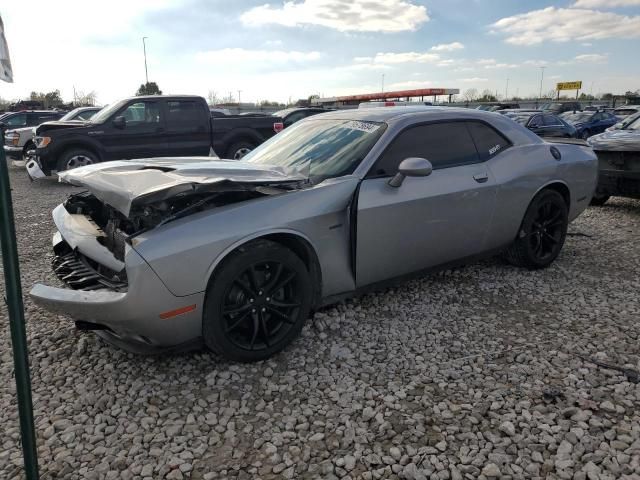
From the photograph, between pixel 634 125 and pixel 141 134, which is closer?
pixel 634 125

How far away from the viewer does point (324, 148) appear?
12.3 feet

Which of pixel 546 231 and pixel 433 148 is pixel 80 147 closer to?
pixel 433 148

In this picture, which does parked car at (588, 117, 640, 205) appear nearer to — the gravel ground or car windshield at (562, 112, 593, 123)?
the gravel ground

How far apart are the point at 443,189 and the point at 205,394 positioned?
7.41ft

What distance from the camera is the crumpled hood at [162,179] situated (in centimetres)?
281

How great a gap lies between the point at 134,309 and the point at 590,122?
69.5 feet

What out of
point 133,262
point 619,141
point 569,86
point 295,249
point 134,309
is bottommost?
point 134,309

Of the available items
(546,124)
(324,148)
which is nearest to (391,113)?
(324,148)

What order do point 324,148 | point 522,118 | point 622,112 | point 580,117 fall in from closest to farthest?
1. point 324,148
2. point 522,118
3. point 580,117
4. point 622,112

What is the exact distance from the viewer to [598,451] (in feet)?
7.61

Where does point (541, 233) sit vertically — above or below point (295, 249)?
below

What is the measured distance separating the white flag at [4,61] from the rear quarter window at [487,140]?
3418 mm

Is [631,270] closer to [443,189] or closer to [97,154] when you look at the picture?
[443,189]

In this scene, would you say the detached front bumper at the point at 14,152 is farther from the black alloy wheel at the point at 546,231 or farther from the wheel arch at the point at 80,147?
the black alloy wheel at the point at 546,231
